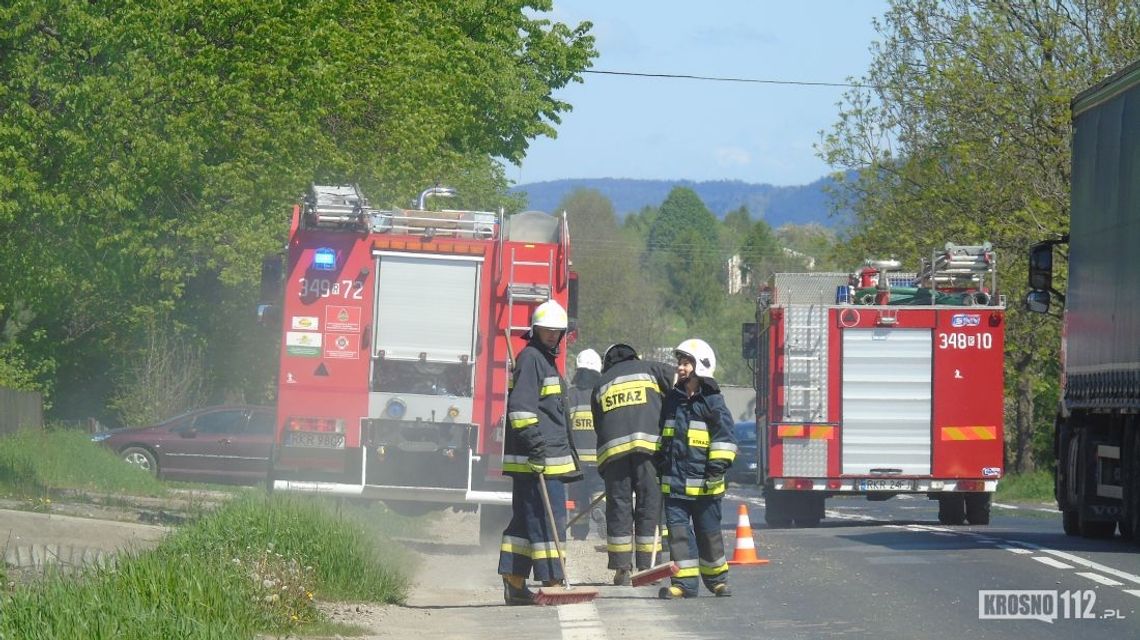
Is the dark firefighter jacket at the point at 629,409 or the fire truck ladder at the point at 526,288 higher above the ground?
the fire truck ladder at the point at 526,288

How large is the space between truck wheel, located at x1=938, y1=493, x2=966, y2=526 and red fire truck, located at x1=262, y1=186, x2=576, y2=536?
20.8ft

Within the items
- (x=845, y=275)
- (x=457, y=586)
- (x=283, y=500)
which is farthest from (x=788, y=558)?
(x=845, y=275)

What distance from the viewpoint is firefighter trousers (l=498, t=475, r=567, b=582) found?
11.1m

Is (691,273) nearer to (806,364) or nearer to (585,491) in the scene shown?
(806,364)

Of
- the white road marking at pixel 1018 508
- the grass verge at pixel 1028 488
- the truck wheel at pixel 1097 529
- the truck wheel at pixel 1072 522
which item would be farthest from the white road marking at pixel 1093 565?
the grass verge at pixel 1028 488

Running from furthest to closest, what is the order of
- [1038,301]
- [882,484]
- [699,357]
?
1. [882,484]
2. [1038,301]
3. [699,357]

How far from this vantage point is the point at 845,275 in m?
21.7

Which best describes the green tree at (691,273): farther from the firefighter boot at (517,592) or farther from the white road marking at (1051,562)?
the firefighter boot at (517,592)

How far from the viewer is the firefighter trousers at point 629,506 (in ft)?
39.5

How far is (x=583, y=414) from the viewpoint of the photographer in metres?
16.9

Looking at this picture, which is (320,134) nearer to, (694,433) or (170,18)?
(170,18)

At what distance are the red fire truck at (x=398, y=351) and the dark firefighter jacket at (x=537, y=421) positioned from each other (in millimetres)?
4534

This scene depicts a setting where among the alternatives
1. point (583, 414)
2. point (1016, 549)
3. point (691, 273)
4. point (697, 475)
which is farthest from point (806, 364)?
point (691, 273)

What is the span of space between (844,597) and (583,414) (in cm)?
587
